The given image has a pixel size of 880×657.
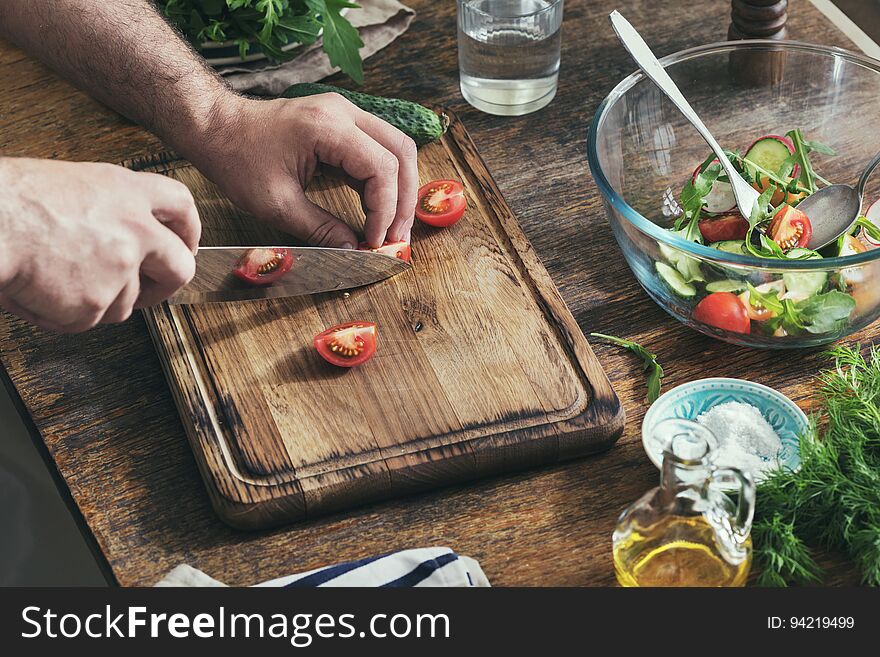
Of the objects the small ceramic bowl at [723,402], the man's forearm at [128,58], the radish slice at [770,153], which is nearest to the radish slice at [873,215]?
the radish slice at [770,153]

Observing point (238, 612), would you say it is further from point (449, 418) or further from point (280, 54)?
point (280, 54)

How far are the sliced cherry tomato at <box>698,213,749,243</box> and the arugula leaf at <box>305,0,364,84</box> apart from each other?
2.14 feet

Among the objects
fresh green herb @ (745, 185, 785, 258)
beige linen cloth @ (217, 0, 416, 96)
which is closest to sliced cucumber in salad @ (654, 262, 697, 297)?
fresh green herb @ (745, 185, 785, 258)

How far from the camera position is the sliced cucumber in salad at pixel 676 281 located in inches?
49.0

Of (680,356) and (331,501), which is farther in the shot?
(680,356)

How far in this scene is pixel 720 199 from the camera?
138 centimetres

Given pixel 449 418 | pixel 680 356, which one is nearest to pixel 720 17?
pixel 680 356

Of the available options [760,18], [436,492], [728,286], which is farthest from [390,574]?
[760,18]

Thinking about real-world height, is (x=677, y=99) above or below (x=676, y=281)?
above

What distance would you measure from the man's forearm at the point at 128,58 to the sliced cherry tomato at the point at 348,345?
404 mm

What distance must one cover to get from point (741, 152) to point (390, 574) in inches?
35.4

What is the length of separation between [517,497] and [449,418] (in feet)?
0.41

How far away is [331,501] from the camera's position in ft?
3.71

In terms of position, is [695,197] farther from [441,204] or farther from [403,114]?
[403,114]
